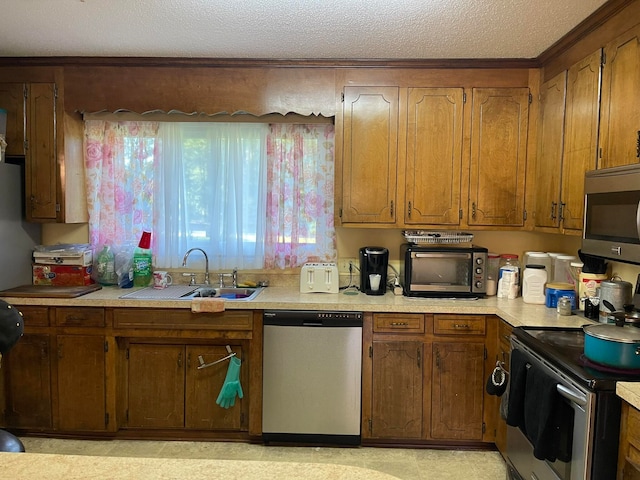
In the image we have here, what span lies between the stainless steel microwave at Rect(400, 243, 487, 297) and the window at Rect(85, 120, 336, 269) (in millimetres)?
673

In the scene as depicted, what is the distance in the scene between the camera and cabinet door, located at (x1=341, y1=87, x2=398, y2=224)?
3.09m

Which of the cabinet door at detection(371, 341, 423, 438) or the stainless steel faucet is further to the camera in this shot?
the stainless steel faucet

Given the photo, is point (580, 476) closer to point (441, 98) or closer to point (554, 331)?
point (554, 331)

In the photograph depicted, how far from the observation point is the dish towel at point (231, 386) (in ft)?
9.39

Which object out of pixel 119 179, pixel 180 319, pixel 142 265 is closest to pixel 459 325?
pixel 180 319

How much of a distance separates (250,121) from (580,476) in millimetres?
2800

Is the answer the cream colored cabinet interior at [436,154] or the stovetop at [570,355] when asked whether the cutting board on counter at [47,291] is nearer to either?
the cream colored cabinet interior at [436,154]

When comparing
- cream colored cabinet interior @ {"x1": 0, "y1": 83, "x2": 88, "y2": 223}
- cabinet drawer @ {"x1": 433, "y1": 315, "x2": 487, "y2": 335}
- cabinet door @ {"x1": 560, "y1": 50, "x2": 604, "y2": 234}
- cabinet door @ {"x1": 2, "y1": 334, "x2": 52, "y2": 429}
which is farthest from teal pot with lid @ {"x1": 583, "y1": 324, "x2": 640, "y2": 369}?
cream colored cabinet interior @ {"x1": 0, "y1": 83, "x2": 88, "y2": 223}

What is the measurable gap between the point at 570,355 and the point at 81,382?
2808 millimetres

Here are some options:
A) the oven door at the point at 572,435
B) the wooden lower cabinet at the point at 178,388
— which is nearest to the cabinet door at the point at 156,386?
the wooden lower cabinet at the point at 178,388

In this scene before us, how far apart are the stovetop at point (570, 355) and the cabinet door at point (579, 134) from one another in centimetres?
61

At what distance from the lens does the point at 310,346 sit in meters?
2.84

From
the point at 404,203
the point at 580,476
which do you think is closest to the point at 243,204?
the point at 404,203

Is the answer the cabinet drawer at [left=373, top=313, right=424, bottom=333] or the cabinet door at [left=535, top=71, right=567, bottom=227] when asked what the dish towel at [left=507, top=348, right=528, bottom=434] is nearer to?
the cabinet drawer at [left=373, top=313, right=424, bottom=333]
